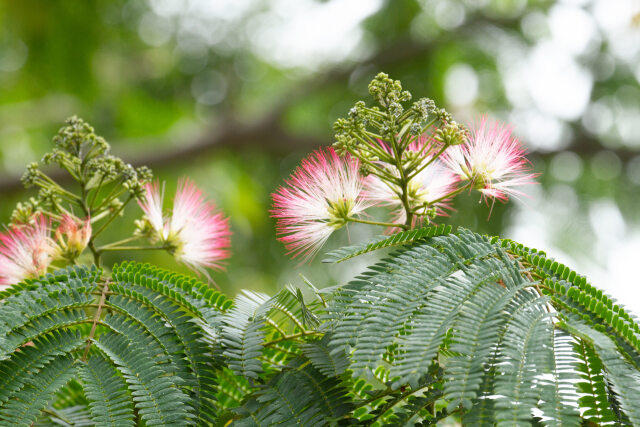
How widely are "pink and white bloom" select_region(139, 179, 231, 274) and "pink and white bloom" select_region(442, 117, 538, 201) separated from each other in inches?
28.7

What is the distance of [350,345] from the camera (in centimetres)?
139

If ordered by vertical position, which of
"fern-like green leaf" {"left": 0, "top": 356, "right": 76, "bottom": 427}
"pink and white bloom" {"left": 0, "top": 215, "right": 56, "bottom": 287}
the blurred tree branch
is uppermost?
the blurred tree branch

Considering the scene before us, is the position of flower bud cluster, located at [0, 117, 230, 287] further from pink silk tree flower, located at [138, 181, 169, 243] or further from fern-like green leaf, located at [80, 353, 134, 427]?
fern-like green leaf, located at [80, 353, 134, 427]

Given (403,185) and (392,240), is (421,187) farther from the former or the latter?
(392,240)

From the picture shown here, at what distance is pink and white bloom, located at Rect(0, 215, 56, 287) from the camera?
191cm

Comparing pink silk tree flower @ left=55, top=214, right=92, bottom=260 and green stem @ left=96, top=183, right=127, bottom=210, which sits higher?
green stem @ left=96, top=183, right=127, bottom=210

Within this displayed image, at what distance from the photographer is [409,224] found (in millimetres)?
1702

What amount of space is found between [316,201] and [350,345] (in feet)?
1.58

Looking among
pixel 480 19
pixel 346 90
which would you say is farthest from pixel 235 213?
pixel 480 19

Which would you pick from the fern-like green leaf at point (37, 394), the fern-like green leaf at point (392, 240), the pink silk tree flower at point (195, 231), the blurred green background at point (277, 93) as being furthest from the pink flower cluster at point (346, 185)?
the blurred green background at point (277, 93)

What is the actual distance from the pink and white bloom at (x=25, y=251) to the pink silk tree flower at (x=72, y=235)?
0.03m

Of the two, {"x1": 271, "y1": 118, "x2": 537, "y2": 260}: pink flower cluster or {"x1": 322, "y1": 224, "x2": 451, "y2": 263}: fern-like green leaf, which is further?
{"x1": 271, "y1": 118, "x2": 537, "y2": 260}: pink flower cluster

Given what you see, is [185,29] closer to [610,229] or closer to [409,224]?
[610,229]

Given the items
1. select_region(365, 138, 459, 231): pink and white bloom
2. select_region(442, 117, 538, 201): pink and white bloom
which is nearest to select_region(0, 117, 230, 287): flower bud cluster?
select_region(365, 138, 459, 231): pink and white bloom
